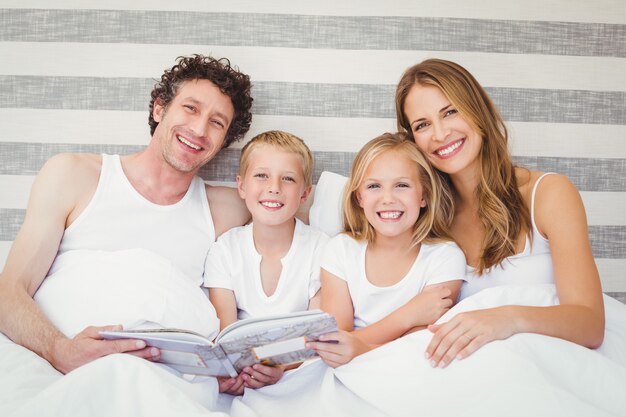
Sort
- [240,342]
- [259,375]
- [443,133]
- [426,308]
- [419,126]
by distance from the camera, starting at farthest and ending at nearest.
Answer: [419,126], [443,133], [426,308], [259,375], [240,342]

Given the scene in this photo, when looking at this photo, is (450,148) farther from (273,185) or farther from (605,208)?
(605,208)

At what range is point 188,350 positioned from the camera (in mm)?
1238

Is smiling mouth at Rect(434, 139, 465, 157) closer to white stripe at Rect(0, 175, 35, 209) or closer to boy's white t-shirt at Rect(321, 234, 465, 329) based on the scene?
boy's white t-shirt at Rect(321, 234, 465, 329)

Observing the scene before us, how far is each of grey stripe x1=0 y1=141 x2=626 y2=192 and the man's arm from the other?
1.17ft

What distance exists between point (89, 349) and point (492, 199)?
4.47ft

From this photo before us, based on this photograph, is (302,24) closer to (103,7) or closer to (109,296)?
(103,7)

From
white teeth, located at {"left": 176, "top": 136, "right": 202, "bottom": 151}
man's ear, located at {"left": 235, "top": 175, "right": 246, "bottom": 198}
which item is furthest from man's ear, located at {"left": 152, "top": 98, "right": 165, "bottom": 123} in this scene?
man's ear, located at {"left": 235, "top": 175, "right": 246, "bottom": 198}

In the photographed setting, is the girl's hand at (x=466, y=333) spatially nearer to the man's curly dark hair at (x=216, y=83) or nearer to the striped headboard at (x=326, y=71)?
the striped headboard at (x=326, y=71)

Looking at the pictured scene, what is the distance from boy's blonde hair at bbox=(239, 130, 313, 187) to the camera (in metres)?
1.88

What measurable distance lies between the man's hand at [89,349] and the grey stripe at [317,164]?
96 centimetres

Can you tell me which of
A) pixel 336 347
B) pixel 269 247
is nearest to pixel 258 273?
pixel 269 247

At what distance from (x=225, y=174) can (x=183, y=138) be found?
0.32 meters

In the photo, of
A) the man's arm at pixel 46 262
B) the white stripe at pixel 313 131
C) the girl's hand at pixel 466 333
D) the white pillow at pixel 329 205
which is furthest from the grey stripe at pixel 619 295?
the man's arm at pixel 46 262

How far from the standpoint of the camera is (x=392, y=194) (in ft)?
5.69
